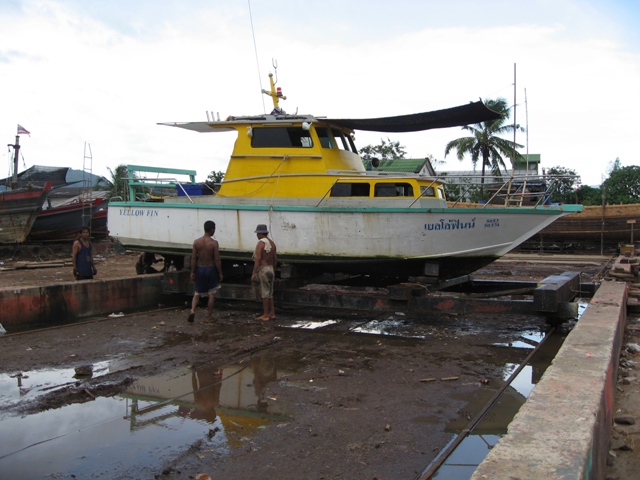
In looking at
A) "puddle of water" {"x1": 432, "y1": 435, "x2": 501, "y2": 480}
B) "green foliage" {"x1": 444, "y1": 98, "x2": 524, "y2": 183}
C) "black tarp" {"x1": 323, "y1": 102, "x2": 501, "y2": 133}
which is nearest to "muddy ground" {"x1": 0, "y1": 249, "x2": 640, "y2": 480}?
"puddle of water" {"x1": 432, "y1": 435, "x2": 501, "y2": 480}

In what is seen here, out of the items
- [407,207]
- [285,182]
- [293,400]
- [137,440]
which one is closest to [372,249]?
[407,207]

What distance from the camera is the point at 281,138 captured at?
378 inches

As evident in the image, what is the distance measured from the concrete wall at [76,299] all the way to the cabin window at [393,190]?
4313mm

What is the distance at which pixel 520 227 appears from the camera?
26.1 feet

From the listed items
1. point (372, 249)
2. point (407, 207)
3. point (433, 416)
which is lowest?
point (433, 416)

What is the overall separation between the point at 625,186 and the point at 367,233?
41330 millimetres

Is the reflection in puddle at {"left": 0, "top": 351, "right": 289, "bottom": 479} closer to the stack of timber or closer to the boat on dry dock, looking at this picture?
the boat on dry dock

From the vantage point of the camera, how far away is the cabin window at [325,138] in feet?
31.2

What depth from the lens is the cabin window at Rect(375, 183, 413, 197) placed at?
27.9 feet

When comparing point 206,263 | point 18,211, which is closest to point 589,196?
point 18,211

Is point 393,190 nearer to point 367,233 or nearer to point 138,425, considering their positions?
point 367,233

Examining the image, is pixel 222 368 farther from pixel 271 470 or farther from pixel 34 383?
pixel 271 470

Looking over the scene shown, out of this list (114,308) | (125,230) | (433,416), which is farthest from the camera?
(125,230)

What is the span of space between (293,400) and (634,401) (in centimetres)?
274
